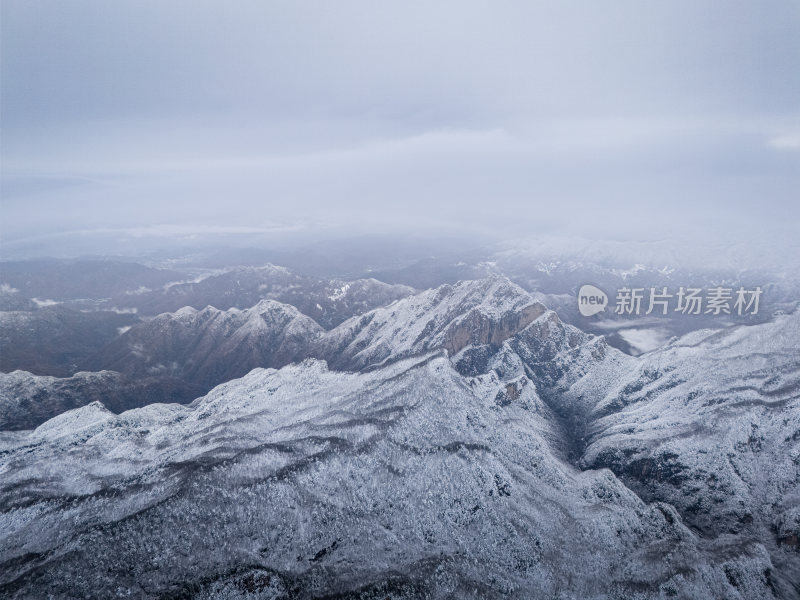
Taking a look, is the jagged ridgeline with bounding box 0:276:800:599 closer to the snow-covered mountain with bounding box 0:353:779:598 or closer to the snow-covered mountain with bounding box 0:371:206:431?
the snow-covered mountain with bounding box 0:353:779:598

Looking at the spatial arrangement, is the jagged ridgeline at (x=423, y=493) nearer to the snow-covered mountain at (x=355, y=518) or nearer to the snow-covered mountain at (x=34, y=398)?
the snow-covered mountain at (x=355, y=518)

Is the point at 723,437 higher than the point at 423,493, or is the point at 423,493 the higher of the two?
the point at 723,437

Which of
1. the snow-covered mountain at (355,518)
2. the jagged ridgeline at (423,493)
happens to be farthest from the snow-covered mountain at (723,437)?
the snow-covered mountain at (355,518)

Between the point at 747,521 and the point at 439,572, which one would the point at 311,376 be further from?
the point at 747,521

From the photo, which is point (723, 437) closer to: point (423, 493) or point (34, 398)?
point (423, 493)

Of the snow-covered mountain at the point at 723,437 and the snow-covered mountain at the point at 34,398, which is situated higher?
the snow-covered mountain at the point at 723,437

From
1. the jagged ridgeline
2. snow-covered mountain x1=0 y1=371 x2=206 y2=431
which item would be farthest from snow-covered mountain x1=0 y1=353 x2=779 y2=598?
snow-covered mountain x1=0 y1=371 x2=206 y2=431

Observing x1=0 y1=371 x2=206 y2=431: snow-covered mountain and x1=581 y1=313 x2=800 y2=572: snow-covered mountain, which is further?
x1=0 y1=371 x2=206 y2=431: snow-covered mountain

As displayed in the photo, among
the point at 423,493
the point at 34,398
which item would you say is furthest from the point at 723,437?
the point at 34,398
